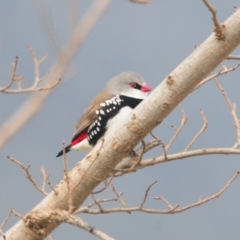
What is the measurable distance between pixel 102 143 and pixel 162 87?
40 cm

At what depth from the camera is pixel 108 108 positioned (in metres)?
4.15

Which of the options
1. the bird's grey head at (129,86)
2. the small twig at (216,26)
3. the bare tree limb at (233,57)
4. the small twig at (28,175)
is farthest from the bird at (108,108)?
the small twig at (216,26)

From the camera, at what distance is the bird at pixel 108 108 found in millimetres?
4052

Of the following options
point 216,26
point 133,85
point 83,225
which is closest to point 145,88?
point 133,85

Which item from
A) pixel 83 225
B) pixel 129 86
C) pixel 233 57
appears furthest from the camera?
pixel 129 86

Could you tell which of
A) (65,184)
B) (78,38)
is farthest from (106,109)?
(78,38)

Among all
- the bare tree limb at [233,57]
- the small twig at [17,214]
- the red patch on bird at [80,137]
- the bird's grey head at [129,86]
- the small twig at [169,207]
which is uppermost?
the bird's grey head at [129,86]

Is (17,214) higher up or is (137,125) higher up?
(137,125)

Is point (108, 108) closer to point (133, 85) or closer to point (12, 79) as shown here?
point (133, 85)

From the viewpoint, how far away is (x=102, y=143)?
9.46 feet

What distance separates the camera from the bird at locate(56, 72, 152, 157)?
405cm

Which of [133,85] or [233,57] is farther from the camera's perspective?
[133,85]

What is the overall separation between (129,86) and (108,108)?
276 millimetres

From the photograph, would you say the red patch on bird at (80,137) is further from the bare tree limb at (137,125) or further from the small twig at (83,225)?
the small twig at (83,225)
